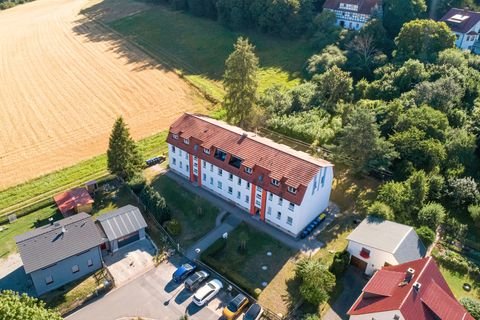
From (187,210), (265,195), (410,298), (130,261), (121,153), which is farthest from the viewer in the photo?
(121,153)

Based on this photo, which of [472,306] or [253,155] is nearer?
[472,306]

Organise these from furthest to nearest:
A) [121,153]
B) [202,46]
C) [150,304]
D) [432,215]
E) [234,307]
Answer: [202,46], [121,153], [432,215], [150,304], [234,307]

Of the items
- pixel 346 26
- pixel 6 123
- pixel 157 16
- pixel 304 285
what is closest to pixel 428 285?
pixel 304 285

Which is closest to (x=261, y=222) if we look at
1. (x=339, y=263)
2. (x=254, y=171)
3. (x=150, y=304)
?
(x=254, y=171)

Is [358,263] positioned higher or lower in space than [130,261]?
higher

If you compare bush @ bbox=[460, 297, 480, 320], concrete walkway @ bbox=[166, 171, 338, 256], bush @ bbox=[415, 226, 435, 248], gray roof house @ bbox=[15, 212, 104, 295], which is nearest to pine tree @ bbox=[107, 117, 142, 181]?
concrete walkway @ bbox=[166, 171, 338, 256]

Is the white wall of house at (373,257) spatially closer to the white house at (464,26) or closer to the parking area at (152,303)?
the parking area at (152,303)

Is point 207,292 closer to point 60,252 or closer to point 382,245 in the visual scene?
point 60,252

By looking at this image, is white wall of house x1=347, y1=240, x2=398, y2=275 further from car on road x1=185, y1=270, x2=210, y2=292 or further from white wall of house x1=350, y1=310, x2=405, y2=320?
car on road x1=185, y1=270, x2=210, y2=292
